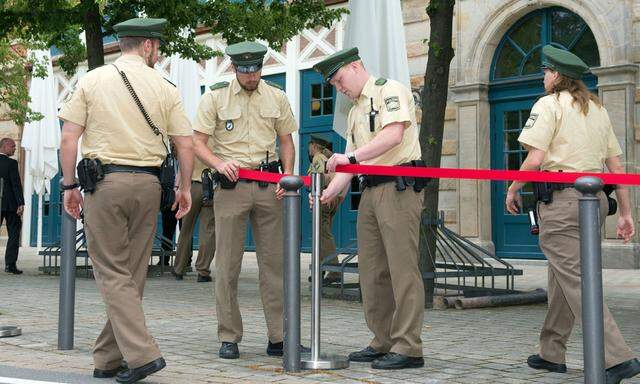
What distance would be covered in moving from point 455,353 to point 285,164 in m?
1.69

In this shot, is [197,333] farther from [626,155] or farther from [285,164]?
[626,155]

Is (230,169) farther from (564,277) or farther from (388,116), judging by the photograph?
(564,277)

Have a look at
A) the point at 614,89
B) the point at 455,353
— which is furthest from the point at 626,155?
the point at 455,353

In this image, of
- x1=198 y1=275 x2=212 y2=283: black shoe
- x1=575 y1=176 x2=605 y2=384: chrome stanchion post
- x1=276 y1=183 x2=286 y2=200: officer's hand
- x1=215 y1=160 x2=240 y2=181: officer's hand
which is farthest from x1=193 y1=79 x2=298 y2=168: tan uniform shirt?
x1=198 y1=275 x2=212 y2=283: black shoe

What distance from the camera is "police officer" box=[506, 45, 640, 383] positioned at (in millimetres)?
5254

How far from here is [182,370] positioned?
18.4ft

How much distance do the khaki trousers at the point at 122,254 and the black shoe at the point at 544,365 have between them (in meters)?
2.23

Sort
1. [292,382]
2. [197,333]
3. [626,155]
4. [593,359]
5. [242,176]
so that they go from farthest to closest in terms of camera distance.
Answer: [626,155], [197,333], [242,176], [292,382], [593,359]

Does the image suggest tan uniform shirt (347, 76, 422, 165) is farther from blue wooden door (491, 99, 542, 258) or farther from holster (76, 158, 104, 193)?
blue wooden door (491, 99, 542, 258)

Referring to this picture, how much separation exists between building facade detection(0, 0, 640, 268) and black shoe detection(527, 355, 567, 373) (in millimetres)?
8774

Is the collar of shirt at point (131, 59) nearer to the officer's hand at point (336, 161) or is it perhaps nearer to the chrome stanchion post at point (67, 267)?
the officer's hand at point (336, 161)

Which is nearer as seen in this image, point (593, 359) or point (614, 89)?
point (593, 359)

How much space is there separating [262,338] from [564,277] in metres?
2.58

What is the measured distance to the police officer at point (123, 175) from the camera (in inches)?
204
